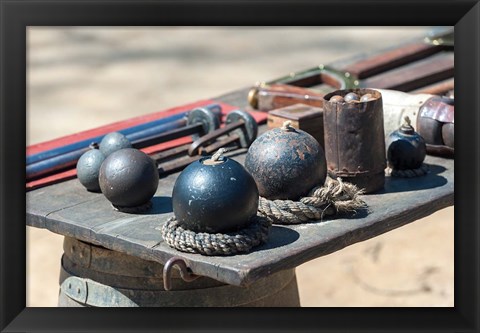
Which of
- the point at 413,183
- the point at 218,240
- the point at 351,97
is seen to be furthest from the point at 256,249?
the point at 413,183

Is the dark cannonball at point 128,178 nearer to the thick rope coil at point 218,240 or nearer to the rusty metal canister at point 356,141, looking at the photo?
the thick rope coil at point 218,240

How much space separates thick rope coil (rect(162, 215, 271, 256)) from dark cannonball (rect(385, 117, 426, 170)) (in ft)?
3.03

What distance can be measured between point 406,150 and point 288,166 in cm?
70

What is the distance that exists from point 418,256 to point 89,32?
6.58m

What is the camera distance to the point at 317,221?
3.77 meters

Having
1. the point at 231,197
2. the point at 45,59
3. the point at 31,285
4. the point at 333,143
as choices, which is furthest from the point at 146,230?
the point at 45,59

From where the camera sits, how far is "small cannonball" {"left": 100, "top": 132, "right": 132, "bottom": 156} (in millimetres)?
4203

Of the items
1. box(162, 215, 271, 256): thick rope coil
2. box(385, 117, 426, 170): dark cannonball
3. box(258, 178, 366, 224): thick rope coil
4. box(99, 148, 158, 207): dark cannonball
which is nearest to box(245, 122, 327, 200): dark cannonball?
box(258, 178, 366, 224): thick rope coil

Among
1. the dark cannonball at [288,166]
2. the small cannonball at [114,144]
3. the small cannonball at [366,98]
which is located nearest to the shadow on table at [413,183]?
the small cannonball at [366,98]

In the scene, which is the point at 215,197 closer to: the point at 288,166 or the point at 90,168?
the point at 288,166

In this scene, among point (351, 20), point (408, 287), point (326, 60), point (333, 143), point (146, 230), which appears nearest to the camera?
point (351, 20)

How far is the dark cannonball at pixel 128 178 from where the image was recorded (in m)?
3.83

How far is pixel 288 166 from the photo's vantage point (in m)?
3.72
